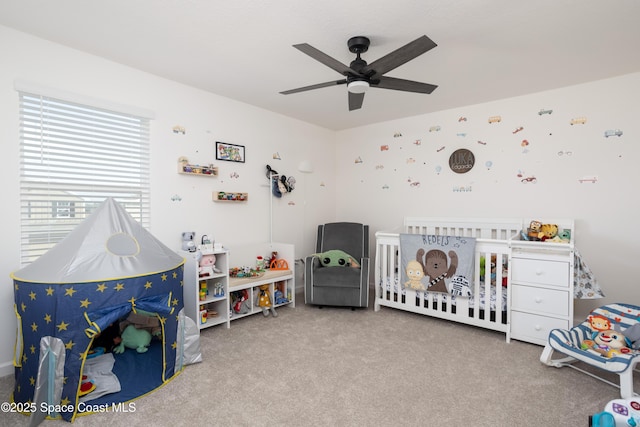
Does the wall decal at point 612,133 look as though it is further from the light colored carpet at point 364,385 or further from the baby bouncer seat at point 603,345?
the light colored carpet at point 364,385

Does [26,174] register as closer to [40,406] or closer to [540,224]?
[40,406]

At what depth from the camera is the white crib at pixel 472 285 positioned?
9.60 feet

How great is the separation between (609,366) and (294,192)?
3.43 metres

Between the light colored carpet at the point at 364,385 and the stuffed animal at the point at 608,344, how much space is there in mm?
211

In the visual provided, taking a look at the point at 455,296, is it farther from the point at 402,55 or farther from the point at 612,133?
the point at 402,55

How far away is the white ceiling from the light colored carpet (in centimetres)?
234

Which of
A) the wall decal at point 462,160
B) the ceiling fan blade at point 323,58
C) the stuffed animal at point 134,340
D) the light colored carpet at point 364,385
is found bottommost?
the light colored carpet at point 364,385

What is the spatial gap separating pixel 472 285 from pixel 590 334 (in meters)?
0.88

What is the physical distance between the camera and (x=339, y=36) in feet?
7.45

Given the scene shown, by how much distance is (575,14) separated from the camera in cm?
200

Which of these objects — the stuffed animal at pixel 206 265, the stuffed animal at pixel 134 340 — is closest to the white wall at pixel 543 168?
the stuffed animal at pixel 206 265

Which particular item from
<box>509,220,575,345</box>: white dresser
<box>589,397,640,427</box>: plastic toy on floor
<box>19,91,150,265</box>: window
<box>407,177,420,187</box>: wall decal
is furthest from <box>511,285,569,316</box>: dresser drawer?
<box>19,91,150,265</box>: window

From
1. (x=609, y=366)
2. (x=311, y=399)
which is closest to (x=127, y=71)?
(x=311, y=399)

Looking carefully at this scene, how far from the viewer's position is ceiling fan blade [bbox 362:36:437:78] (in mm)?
1743
